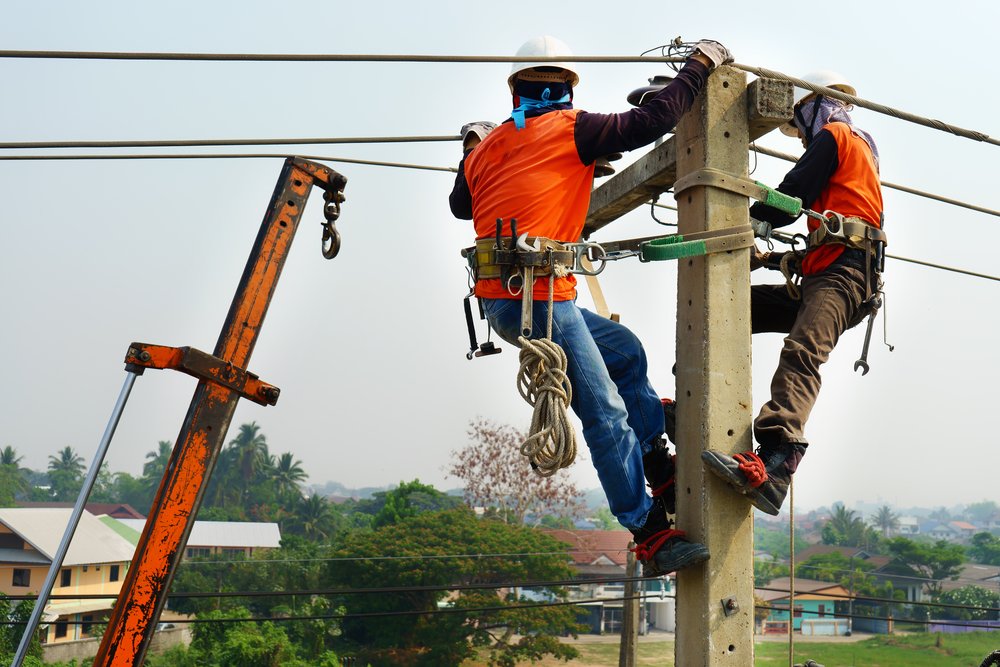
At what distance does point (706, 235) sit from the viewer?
342 centimetres

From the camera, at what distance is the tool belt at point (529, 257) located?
342cm

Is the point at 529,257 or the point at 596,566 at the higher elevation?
the point at 596,566

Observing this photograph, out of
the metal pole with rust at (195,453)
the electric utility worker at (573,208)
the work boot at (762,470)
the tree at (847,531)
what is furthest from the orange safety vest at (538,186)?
the tree at (847,531)

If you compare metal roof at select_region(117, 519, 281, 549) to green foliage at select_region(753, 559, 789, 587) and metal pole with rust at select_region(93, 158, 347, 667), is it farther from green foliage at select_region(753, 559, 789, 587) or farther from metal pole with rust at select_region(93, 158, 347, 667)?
metal pole with rust at select_region(93, 158, 347, 667)

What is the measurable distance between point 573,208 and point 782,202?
753 millimetres

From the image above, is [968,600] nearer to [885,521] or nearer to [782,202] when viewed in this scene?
[885,521]

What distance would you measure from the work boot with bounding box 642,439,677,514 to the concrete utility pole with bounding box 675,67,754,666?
0.27 meters

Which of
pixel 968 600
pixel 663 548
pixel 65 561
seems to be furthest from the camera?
pixel 968 600

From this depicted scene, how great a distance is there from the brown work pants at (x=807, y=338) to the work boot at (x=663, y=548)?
1.44ft

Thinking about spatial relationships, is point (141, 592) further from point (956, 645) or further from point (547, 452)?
point (956, 645)

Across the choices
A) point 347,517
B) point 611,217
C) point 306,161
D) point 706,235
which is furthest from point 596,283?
point 347,517

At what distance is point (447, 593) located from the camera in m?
38.7

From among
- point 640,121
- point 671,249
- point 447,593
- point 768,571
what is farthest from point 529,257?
point 768,571

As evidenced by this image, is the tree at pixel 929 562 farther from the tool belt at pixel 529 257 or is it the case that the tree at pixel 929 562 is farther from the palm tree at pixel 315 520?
the tool belt at pixel 529 257
